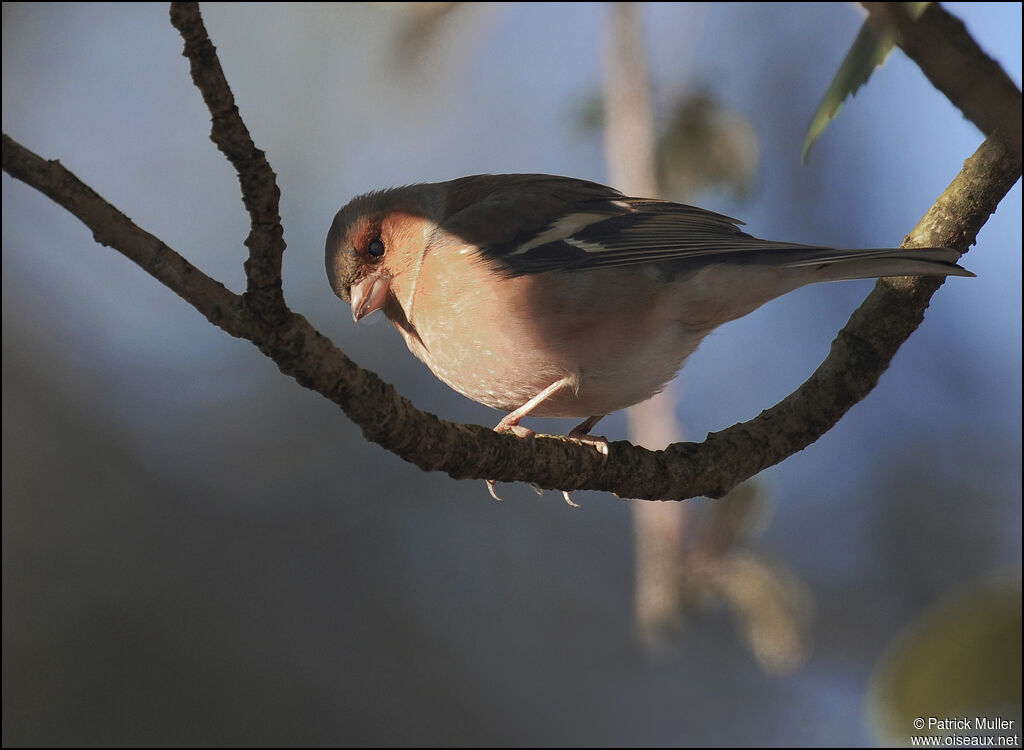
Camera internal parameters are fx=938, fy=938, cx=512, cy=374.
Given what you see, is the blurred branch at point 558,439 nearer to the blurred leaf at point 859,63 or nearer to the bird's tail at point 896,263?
the bird's tail at point 896,263

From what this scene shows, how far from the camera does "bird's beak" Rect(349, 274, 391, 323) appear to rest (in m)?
4.04

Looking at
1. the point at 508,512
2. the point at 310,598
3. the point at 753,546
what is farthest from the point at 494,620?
the point at 753,546

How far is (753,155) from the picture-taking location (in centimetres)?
439

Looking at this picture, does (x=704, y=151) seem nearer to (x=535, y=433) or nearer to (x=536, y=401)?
(x=536, y=401)

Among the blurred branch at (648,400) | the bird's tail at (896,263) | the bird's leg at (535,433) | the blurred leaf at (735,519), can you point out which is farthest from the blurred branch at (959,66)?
the blurred branch at (648,400)

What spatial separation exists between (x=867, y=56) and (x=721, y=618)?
778 centimetres

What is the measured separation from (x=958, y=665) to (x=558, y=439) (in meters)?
1.69

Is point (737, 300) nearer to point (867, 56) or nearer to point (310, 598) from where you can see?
point (867, 56)

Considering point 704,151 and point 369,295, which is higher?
point 704,151

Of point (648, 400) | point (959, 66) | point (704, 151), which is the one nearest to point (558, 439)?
point (648, 400)

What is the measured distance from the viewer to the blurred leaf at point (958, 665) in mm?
1467

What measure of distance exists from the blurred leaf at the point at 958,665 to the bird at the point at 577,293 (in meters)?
1.70

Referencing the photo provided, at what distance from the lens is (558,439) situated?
3.06 meters

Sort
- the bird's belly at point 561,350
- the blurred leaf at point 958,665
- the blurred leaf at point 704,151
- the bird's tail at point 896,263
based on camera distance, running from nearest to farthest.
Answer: the blurred leaf at point 958,665 → the bird's tail at point 896,263 → the bird's belly at point 561,350 → the blurred leaf at point 704,151
